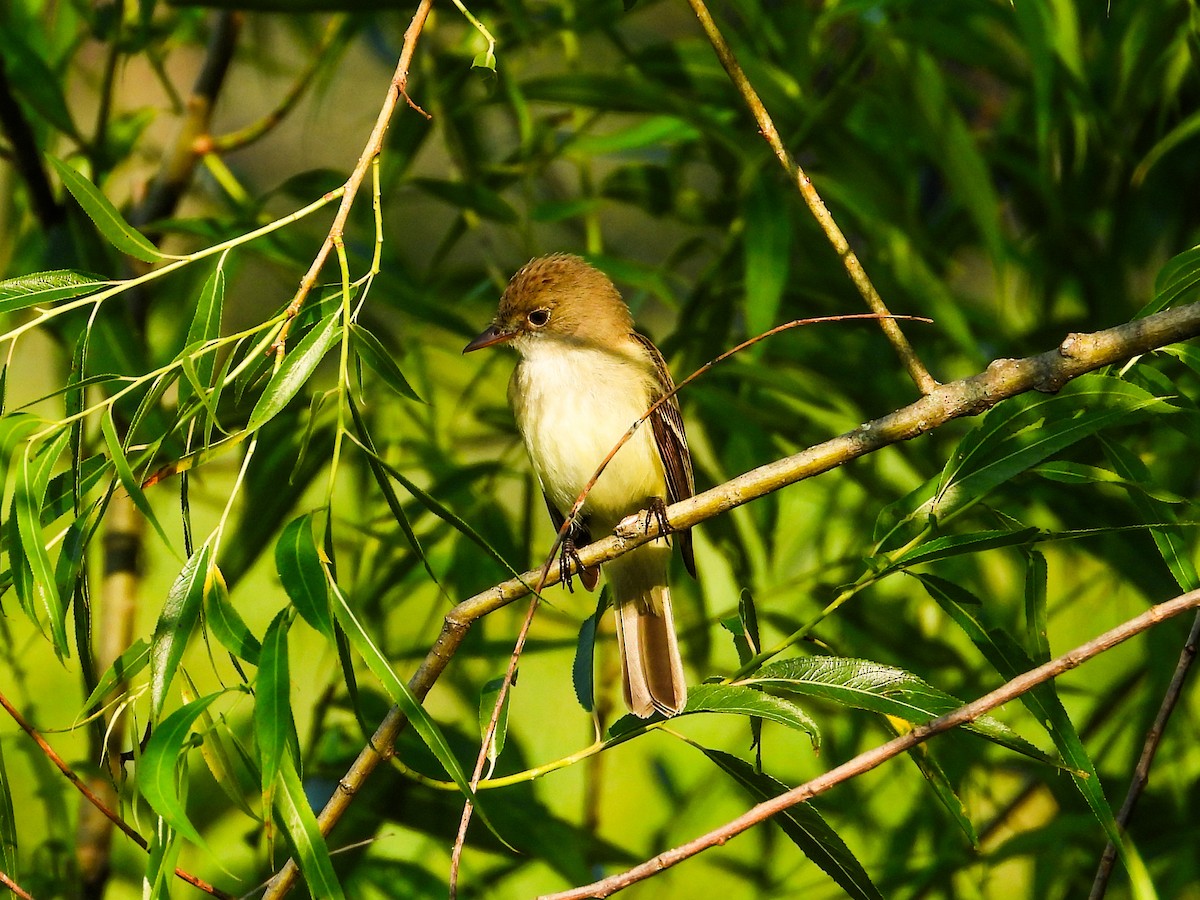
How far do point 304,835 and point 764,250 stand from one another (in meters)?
1.96

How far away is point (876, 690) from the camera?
1820 mm

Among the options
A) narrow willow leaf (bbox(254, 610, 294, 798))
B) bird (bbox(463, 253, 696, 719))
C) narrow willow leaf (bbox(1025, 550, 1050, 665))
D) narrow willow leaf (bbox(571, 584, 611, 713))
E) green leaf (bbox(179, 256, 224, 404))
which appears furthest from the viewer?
bird (bbox(463, 253, 696, 719))

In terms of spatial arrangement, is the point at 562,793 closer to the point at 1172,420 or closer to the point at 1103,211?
the point at 1172,420

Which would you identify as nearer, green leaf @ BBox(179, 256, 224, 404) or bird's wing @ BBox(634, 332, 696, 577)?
green leaf @ BBox(179, 256, 224, 404)

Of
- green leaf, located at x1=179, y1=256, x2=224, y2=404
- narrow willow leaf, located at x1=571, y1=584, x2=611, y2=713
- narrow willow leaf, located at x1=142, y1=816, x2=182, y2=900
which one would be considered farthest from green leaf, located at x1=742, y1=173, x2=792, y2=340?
narrow willow leaf, located at x1=142, y1=816, x2=182, y2=900

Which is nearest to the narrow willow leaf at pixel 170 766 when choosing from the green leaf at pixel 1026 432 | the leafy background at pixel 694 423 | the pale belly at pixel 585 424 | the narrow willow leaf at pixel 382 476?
the narrow willow leaf at pixel 382 476

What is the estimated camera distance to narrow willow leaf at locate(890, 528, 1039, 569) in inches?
70.7

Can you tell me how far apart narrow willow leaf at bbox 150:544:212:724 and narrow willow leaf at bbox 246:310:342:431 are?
0.19m

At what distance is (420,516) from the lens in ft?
11.0

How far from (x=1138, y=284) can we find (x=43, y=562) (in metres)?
4.01

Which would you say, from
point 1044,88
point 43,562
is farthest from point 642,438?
point 43,562

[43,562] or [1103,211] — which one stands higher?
[43,562]

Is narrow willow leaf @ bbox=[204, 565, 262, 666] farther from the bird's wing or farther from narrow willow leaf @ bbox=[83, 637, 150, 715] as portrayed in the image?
the bird's wing

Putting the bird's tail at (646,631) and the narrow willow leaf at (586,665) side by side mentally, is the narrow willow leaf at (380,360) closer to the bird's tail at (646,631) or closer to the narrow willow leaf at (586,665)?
the narrow willow leaf at (586,665)
